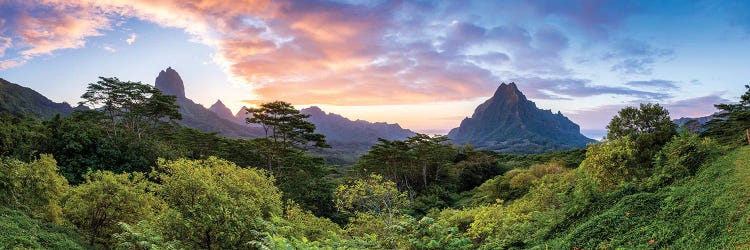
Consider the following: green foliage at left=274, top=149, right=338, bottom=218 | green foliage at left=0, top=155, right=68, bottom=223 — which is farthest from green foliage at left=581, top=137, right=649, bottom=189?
green foliage at left=274, top=149, right=338, bottom=218

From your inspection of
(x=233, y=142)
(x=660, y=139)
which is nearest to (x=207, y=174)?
(x=660, y=139)

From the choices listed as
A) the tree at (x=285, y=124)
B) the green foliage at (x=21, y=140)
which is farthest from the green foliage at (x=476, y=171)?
the green foliage at (x=21, y=140)

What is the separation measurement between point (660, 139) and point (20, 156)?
138ft

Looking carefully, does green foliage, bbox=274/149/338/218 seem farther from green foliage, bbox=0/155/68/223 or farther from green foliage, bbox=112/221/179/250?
green foliage, bbox=112/221/179/250

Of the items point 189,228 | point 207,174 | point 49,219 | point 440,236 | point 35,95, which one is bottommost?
point 49,219

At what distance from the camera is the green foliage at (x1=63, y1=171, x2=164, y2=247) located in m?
16.1

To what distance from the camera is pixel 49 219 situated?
644 inches

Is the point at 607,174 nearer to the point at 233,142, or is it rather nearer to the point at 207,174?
the point at 207,174

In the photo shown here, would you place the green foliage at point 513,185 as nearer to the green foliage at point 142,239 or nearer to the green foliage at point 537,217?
the green foliage at point 537,217

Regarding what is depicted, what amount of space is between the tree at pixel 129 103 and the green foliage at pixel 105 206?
77.5ft

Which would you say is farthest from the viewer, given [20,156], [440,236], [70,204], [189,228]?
[20,156]

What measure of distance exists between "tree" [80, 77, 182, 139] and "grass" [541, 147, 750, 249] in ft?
136

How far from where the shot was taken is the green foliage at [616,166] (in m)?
15.3

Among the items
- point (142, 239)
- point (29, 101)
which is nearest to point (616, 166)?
point (142, 239)
